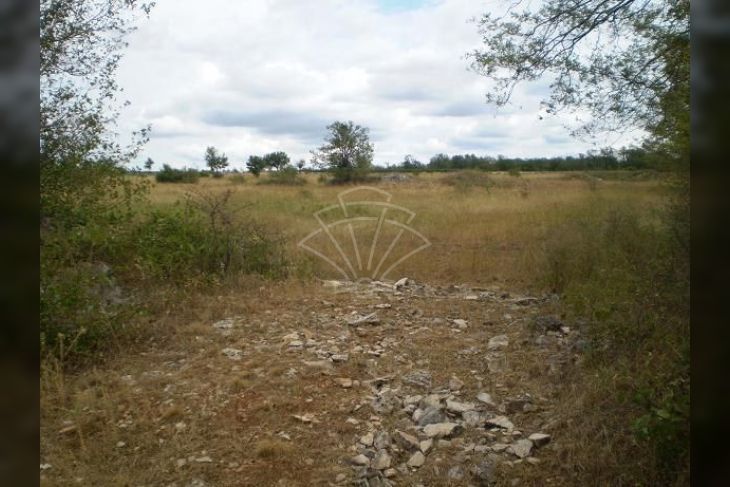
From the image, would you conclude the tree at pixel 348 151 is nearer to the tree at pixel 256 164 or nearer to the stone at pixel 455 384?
the tree at pixel 256 164

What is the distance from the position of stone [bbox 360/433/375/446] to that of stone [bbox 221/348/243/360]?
1.35 m

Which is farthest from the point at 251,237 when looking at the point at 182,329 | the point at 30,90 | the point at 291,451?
the point at 30,90

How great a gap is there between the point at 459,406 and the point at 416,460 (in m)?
0.59

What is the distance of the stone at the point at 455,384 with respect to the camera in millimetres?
3303

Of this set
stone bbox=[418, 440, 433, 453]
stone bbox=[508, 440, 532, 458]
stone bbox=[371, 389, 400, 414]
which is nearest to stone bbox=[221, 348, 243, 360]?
stone bbox=[371, 389, 400, 414]

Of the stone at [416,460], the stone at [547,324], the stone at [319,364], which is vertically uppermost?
the stone at [547,324]

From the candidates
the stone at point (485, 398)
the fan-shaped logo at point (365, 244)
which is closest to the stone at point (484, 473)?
the stone at point (485, 398)

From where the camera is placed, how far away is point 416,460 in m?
2.54

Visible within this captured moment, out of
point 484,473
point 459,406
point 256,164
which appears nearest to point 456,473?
point 484,473

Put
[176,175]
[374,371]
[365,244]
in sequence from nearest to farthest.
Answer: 1. [374,371]
2. [365,244]
3. [176,175]

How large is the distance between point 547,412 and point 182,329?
9.38ft

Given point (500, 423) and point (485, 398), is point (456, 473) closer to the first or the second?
point (500, 423)

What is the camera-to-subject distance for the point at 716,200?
623mm

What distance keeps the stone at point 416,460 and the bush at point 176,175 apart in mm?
14074
